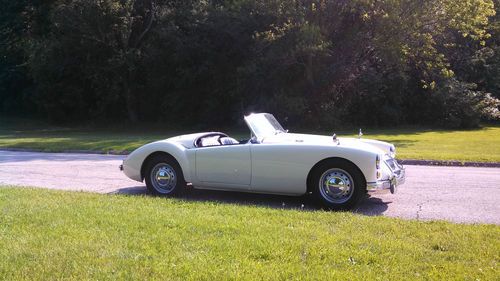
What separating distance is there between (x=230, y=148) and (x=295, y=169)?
1.11m

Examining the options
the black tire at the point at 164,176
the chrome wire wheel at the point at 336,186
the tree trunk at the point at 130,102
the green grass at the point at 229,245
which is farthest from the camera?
the tree trunk at the point at 130,102

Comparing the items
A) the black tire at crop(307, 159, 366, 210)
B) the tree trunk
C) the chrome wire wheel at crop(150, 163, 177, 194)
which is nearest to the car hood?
the black tire at crop(307, 159, 366, 210)

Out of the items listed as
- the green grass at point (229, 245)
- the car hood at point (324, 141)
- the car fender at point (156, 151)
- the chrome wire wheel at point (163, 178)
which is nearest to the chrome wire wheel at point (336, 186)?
the car hood at point (324, 141)

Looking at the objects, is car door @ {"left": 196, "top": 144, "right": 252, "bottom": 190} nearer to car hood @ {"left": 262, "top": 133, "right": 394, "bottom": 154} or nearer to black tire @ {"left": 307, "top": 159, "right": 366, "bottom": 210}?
car hood @ {"left": 262, "top": 133, "right": 394, "bottom": 154}

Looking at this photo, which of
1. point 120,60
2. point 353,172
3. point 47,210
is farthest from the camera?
point 120,60

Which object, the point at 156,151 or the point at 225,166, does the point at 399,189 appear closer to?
the point at 225,166

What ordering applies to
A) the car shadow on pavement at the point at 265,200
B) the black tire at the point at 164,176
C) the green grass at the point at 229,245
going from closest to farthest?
1. the green grass at the point at 229,245
2. the car shadow on pavement at the point at 265,200
3. the black tire at the point at 164,176

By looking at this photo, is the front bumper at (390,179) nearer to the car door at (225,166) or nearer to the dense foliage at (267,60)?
the car door at (225,166)

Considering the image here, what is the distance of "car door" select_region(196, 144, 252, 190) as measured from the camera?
7949mm

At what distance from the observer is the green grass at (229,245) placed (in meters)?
4.30

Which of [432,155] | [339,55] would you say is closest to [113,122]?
[339,55]

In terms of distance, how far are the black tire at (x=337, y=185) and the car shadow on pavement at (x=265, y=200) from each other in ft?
0.55

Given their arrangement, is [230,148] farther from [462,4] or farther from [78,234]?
[462,4]

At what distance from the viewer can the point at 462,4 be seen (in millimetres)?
27328
